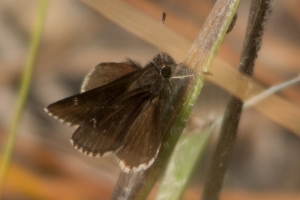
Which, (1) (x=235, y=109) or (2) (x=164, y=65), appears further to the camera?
(2) (x=164, y=65)

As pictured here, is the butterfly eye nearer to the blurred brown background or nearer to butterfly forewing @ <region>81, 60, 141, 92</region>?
butterfly forewing @ <region>81, 60, 141, 92</region>

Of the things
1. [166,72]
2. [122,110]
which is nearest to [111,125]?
[122,110]

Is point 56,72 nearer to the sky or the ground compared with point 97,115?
nearer to the sky

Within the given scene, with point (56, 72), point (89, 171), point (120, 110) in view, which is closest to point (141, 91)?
point (120, 110)

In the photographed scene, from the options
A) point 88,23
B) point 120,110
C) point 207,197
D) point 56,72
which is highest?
point 88,23

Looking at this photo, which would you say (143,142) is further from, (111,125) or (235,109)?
(235,109)

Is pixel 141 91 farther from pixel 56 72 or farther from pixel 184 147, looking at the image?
pixel 56 72
